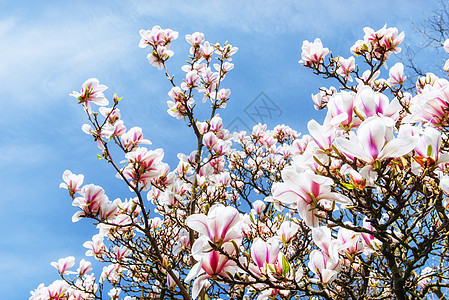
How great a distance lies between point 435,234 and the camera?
53.2 inches

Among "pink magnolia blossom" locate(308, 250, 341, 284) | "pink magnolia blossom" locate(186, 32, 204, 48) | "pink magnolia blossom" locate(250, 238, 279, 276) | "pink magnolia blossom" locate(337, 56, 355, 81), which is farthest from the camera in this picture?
"pink magnolia blossom" locate(186, 32, 204, 48)

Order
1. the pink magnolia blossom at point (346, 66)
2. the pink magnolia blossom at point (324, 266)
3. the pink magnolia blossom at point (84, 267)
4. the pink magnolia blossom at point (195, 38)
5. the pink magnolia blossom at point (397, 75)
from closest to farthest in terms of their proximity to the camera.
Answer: the pink magnolia blossom at point (324, 266)
the pink magnolia blossom at point (397, 75)
the pink magnolia blossom at point (346, 66)
the pink magnolia blossom at point (84, 267)
the pink magnolia blossom at point (195, 38)

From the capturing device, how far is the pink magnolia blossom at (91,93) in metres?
2.39

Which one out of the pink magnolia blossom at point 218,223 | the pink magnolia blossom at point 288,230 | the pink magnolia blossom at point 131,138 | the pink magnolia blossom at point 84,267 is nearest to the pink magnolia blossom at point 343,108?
the pink magnolia blossom at point 218,223

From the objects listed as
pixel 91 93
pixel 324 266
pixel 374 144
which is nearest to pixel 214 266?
pixel 324 266

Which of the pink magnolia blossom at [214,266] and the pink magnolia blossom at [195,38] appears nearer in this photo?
the pink magnolia blossom at [214,266]

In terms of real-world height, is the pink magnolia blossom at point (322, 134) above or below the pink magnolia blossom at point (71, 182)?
below

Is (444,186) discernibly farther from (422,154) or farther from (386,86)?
(386,86)

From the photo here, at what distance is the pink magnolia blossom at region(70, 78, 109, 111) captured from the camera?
7.85 ft

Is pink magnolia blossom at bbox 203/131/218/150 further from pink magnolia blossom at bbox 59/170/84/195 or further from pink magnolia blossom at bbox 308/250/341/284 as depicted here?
pink magnolia blossom at bbox 308/250/341/284

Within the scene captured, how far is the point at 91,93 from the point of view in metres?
2.43

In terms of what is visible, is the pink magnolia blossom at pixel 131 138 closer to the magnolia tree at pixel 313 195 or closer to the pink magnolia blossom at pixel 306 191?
the magnolia tree at pixel 313 195

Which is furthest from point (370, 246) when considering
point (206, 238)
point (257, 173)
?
point (257, 173)

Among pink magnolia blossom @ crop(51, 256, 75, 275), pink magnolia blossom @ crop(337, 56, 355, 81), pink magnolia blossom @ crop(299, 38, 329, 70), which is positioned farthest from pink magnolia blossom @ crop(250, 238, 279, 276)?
pink magnolia blossom @ crop(51, 256, 75, 275)
